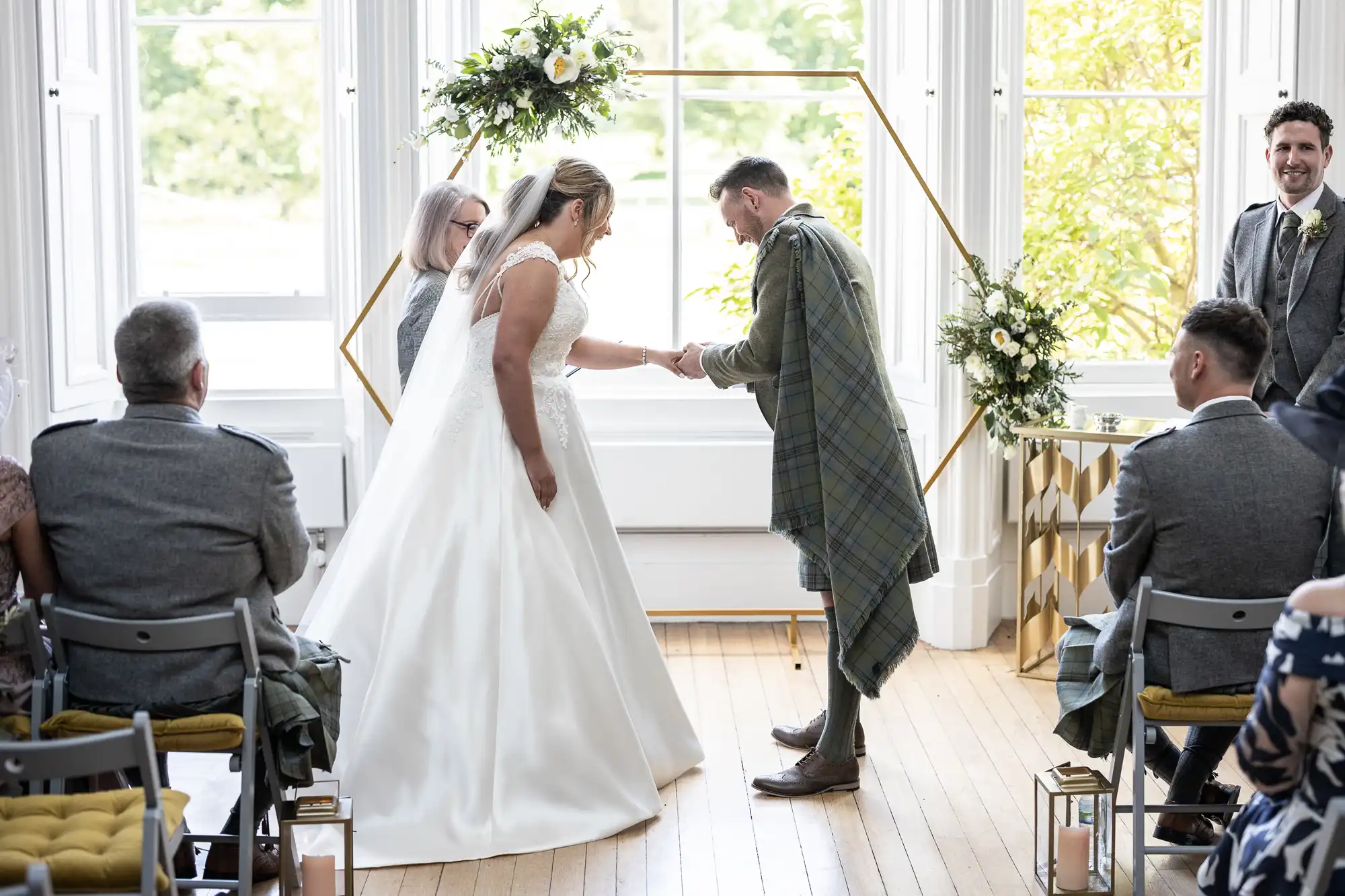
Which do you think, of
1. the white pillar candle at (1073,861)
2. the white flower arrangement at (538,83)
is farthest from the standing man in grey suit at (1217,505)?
the white flower arrangement at (538,83)

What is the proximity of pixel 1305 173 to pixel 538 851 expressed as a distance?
116 inches

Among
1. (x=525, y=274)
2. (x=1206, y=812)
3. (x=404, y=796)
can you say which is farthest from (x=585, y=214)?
(x=1206, y=812)

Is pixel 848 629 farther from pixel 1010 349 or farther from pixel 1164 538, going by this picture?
pixel 1010 349

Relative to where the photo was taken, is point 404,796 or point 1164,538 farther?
point 404,796

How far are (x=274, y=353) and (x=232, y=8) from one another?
132 cm

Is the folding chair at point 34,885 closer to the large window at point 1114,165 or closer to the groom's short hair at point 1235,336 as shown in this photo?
the groom's short hair at point 1235,336

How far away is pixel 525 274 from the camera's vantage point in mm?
3518

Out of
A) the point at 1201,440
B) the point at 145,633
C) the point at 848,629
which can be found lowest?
the point at 848,629

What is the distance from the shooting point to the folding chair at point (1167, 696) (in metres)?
2.74

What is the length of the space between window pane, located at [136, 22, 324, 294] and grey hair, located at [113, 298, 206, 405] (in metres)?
2.82

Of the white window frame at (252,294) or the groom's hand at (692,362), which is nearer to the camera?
the groom's hand at (692,362)

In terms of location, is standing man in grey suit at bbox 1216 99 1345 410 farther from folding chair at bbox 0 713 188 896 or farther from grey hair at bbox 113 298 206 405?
folding chair at bbox 0 713 188 896

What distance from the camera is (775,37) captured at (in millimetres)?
5660

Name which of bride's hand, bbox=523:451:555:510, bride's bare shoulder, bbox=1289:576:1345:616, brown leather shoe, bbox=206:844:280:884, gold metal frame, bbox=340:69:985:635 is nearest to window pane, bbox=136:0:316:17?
gold metal frame, bbox=340:69:985:635
